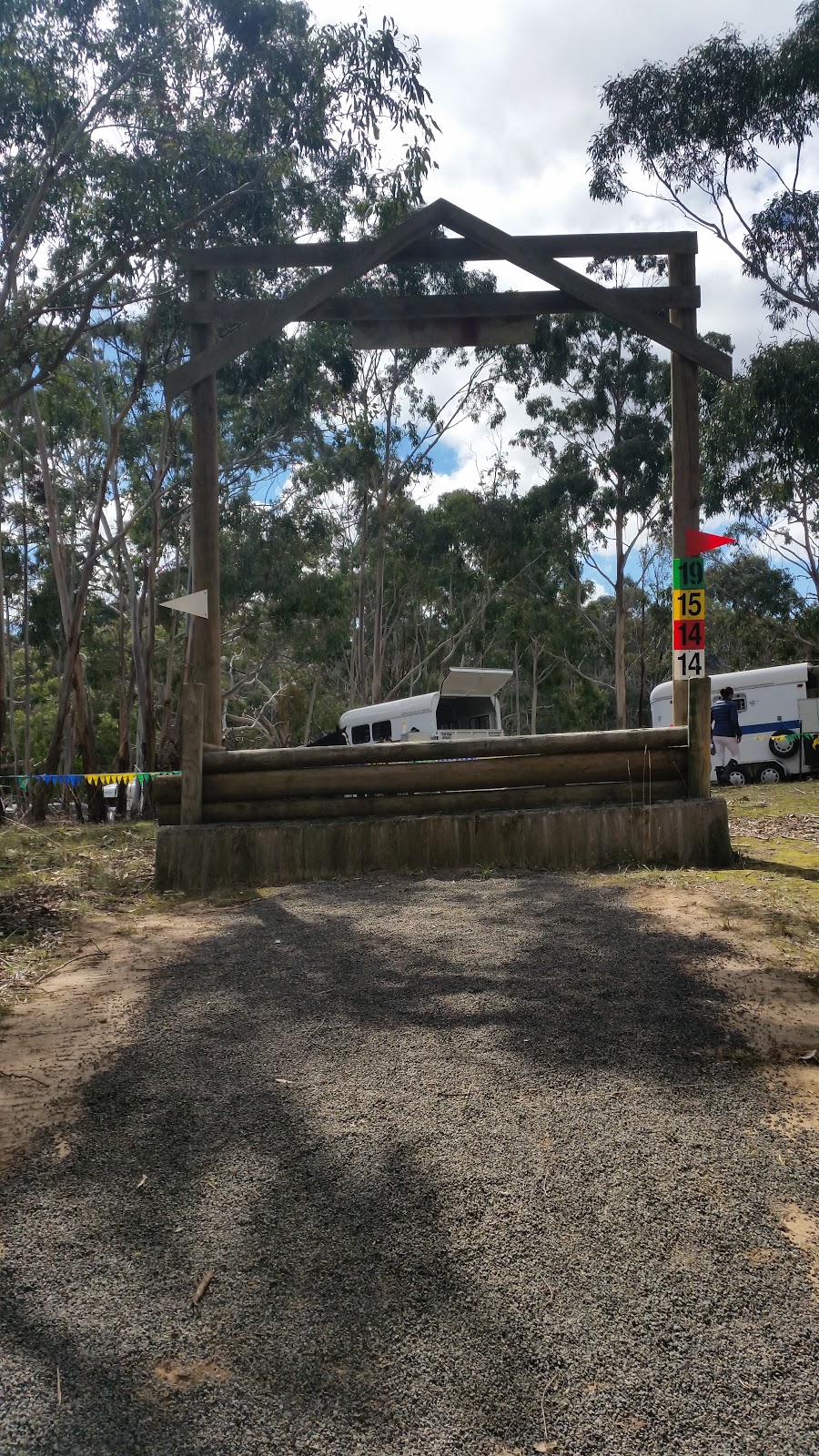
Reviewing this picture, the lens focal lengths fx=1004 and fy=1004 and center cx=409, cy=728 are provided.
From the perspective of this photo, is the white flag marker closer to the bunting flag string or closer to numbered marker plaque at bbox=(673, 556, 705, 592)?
numbered marker plaque at bbox=(673, 556, 705, 592)

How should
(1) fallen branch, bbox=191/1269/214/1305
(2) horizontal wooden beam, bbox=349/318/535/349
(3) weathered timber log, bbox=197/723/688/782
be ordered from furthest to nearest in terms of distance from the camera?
(2) horizontal wooden beam, bbox=349/318/535/349, (3) weathered timber log, bbox=197/723/688/782, (1) fallen branch, bbox=191/1269/214/1305

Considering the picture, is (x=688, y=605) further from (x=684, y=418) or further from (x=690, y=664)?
(x=684, y=418)

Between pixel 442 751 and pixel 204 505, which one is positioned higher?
pixel 204 505

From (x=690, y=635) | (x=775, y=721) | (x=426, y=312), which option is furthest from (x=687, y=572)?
(x=775, y=721)

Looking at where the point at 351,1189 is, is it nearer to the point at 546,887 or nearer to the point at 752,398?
the point at 546,887

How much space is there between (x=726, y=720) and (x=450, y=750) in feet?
38.0

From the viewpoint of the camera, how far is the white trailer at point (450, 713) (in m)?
18.8

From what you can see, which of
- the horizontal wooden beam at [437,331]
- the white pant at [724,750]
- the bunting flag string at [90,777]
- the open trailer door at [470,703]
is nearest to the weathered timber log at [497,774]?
the horizontal wooden beam at [437,331]

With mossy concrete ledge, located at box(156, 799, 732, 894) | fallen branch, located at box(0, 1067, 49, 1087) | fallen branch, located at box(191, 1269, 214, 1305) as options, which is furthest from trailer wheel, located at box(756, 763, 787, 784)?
fallen branch, located at box(191, 1269, 214, 1305)

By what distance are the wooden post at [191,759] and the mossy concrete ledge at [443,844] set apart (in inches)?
8.7

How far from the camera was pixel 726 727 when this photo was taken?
58.7ft

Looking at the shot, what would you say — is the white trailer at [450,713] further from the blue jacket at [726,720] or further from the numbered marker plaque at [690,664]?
the numbered marker plaque at [690,664]

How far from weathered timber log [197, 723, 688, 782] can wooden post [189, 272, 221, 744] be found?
567mm

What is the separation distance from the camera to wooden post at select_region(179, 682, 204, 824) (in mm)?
7535
